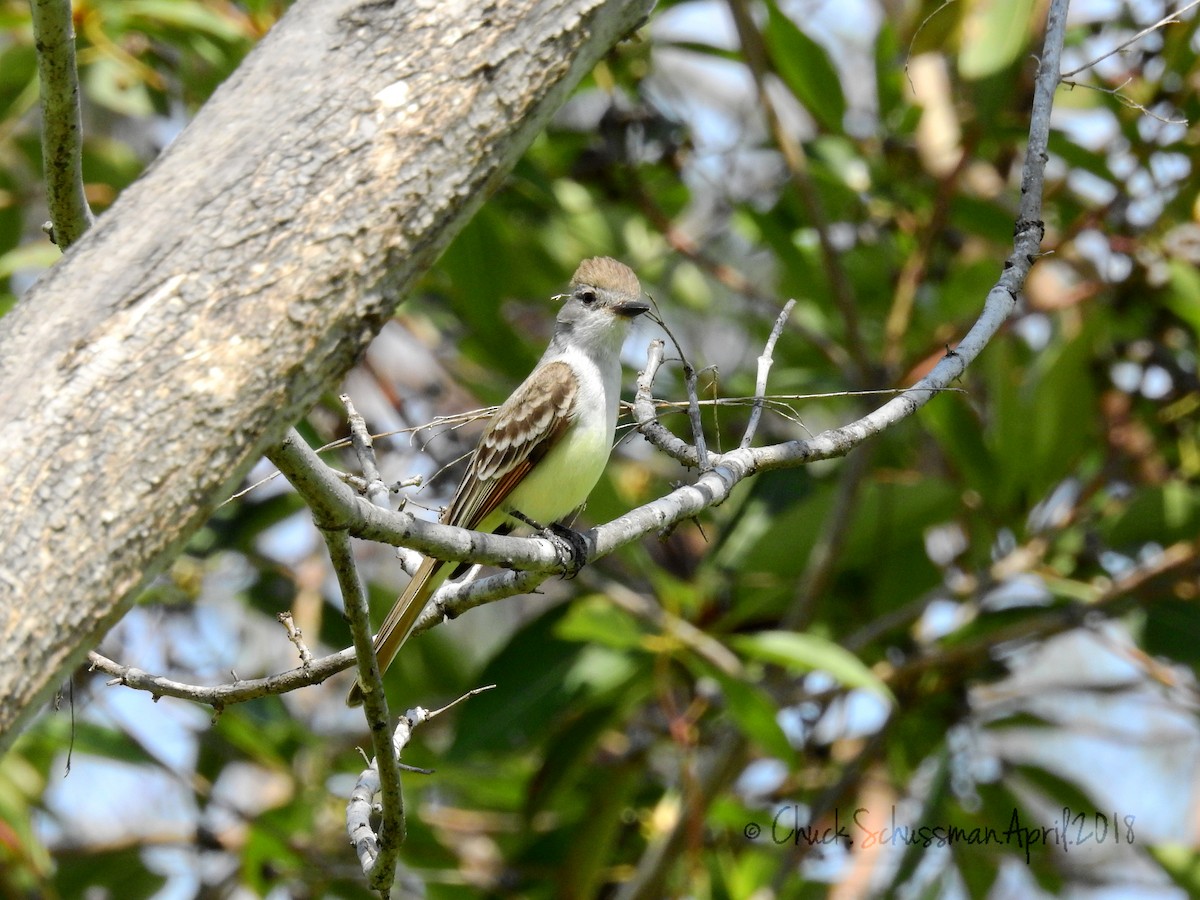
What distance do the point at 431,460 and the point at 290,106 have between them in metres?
3.27

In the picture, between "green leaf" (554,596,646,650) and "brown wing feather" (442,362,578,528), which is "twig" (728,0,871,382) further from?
"green leaf" (554,596,646,650)

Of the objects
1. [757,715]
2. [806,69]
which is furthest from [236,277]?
[806,69]

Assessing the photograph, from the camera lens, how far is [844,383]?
5.33m

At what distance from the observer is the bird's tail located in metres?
3.34

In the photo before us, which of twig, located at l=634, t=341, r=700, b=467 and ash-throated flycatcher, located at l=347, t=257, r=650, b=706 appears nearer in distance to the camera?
twig, located at l=634, t=341, r=700, b=467

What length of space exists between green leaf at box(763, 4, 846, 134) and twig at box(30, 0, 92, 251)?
11.0 ft

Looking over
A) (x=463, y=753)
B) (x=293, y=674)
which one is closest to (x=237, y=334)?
(x=293, y=674)

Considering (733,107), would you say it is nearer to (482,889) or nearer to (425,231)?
(482,889)

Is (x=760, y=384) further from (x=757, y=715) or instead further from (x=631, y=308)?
(x=757, y=715)

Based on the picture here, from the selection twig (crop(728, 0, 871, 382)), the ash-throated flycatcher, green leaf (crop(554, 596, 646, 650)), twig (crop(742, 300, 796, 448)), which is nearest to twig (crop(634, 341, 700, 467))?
twig (crop(742, 300, 796, 448))

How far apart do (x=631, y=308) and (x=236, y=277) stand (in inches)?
104

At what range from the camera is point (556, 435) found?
414 centimetres

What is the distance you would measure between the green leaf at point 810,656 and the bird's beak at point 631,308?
1154 millimetres

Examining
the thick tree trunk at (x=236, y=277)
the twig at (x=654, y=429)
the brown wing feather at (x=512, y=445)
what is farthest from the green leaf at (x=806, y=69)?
the thick tree trunk at (x=236, y=277)
